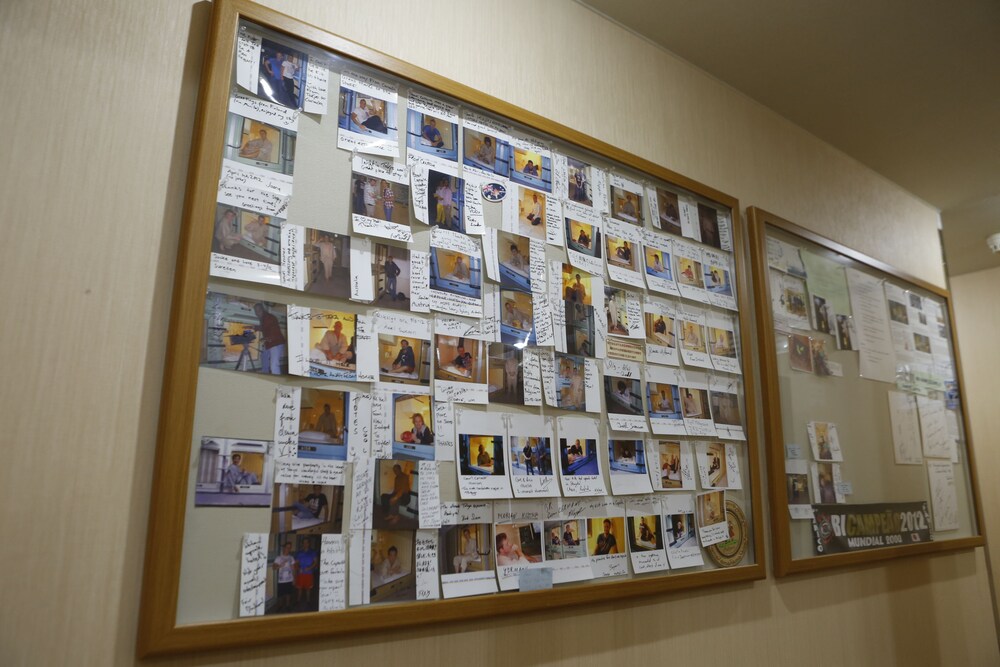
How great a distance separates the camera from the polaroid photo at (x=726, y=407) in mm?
1494

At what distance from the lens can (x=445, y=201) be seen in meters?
1.18

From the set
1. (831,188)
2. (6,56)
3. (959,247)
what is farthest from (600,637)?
(959,247)

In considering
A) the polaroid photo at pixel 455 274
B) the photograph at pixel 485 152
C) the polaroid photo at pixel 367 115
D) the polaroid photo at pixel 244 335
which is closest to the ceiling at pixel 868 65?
the photograph at pixel 485 152

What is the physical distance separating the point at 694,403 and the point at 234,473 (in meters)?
0.97

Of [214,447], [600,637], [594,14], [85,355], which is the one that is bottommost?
[600,637]

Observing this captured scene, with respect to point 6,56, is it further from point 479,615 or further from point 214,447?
point 479,615

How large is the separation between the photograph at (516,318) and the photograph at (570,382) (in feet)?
0.27

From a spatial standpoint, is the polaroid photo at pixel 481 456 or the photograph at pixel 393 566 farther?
the polaroid photo at pixel 481 456

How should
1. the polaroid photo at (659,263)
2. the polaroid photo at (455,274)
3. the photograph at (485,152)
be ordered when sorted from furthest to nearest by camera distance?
the polaroid photo at (659,263) < the photograph at (485,152) < the polaroid photo at (455,274)

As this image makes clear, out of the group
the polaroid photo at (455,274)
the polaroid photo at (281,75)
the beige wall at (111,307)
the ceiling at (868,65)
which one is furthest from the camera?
the ceiling at (868,65)

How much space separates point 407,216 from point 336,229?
0.44 ft

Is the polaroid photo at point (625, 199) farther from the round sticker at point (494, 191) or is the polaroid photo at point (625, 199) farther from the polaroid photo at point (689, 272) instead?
the round sticker at point (494, 191)

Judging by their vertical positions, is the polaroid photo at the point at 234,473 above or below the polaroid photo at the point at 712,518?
above

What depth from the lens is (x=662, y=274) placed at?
1.48m
